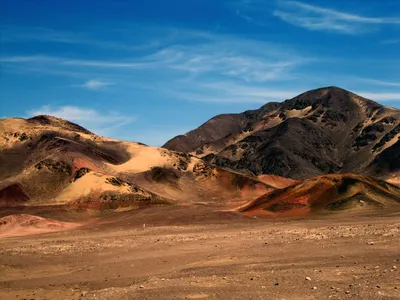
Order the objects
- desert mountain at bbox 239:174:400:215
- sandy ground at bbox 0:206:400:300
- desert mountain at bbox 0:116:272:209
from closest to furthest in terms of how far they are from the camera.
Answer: sandy ground at bbox 0:206:400:300 → desert mountain at bbox 239:174:400:215 → desert mountain at bbox 0:116:272:209

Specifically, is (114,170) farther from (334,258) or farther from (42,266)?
(334,258)

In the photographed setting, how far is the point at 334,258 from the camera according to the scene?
2248cm

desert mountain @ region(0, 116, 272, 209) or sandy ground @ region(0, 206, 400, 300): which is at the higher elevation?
desert mountain @ region(0, 116, 272, 209)

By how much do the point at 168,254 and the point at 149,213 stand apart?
152ft

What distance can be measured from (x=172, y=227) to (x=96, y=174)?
46.1 meters

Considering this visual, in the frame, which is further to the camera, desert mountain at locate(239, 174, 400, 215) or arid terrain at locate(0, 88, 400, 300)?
desert mountain at locate(239, 174, 400, 215)

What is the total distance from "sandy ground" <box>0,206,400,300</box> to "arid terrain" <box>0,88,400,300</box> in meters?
0.08

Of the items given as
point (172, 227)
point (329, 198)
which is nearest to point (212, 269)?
point (172, 227)

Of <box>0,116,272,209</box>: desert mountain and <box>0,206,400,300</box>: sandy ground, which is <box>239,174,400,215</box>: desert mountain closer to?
<box>0,206,400,300</box>: sandy ground

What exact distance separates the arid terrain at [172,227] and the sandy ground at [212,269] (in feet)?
0.26

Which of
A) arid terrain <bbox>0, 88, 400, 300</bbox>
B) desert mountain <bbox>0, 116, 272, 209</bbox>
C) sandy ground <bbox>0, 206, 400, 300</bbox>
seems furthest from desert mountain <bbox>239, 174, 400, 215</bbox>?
desert mountain <bbox>0, 116, 272, 209</bbox>

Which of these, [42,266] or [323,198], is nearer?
[42,266]

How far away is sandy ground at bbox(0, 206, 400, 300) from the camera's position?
16.4 metres

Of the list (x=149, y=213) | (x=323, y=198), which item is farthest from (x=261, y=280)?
(x=149, y=213)
